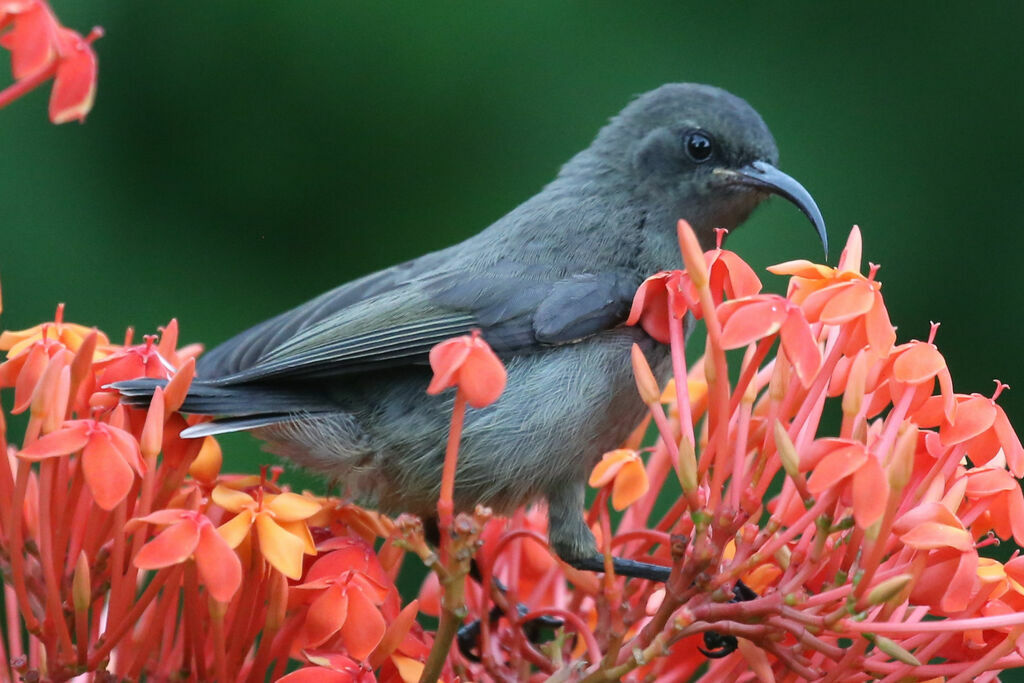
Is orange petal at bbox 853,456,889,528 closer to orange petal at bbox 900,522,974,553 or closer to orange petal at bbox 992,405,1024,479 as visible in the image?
orange petal at bbox 900,522,974,553

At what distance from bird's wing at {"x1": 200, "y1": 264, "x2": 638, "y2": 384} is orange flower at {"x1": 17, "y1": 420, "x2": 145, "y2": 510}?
705mm

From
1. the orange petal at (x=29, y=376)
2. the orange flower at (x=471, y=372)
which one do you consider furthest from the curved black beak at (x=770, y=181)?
the orange petal at (x=29, y=376)

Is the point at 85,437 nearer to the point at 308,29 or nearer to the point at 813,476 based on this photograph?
the point at 813,476

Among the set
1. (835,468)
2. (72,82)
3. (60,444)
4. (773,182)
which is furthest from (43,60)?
(773,182)

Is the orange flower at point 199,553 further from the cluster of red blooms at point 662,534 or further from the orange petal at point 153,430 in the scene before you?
the orange petal at point 153,430

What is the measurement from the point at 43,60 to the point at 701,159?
1.86 meters

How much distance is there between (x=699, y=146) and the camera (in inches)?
124

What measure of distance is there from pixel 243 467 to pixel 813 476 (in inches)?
94.0

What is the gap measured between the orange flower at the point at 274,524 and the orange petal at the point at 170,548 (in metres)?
0.08

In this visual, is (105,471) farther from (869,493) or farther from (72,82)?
(869,493)

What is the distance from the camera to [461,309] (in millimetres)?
2809

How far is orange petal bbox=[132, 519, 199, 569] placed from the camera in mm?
1726

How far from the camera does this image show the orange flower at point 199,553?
173cm

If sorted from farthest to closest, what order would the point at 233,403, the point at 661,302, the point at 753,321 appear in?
1. the point at 233,403
2. the point at 661,302
3. the point at 753,321
